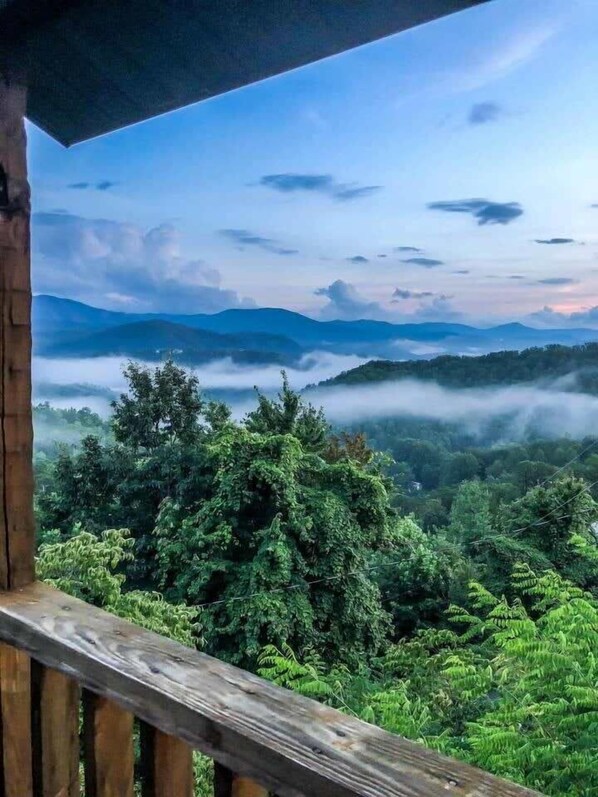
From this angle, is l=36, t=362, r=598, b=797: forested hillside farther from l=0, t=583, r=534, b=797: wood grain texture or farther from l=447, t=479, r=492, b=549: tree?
l=0, t=583, r=534, b=797: wood grain texture

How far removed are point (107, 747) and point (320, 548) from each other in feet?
22.1

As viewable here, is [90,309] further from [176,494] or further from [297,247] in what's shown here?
[176,494]

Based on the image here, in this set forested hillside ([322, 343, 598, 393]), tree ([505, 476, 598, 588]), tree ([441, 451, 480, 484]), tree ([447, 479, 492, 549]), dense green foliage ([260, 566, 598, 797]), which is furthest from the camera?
forested hillside ([322, 343, 598, 393])

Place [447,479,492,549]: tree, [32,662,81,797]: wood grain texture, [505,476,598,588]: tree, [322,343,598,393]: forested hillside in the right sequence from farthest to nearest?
[322,343,598,393]: forested hillside < [447,479,492,549]: tree < [505,476,598,588]: tree < [32,662,81,797]: wood grain texture

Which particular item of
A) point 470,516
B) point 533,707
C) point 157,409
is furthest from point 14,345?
point 470,516

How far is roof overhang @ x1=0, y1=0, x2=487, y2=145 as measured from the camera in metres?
0.64

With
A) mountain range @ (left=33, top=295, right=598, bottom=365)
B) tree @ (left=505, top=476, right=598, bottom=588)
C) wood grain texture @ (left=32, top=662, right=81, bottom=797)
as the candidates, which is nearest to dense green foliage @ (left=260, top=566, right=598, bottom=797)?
wood grain texture @ (left=32, top=662, right=81, bottom=797)

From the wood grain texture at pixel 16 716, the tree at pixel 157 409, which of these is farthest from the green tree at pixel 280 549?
the wood grain texture at pixel 16 716

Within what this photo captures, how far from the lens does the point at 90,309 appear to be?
15945 mm

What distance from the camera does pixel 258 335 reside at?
48.9 ft

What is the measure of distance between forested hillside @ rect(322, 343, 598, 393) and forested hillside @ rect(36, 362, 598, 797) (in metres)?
2.03

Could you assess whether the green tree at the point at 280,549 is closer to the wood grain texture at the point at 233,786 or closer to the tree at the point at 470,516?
the tree at the point at 470,516

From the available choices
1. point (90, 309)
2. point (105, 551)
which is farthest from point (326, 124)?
point (105, 551)

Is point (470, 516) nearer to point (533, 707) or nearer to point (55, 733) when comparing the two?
point (533, 707)
